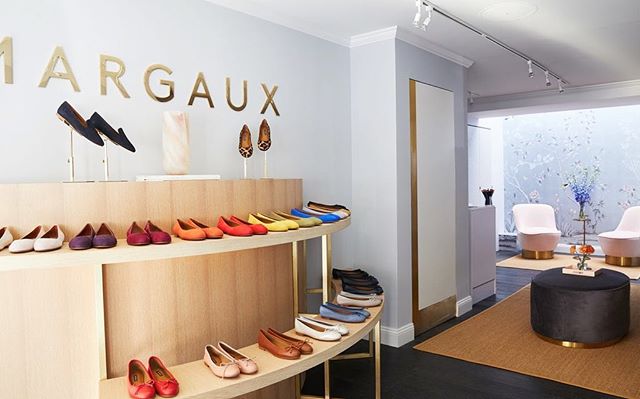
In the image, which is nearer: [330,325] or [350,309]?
[330,325]

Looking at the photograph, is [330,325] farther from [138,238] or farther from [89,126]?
[89,126]

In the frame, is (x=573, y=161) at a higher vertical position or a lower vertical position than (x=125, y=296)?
higher

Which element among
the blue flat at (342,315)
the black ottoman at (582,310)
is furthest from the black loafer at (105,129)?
the black ottoman at (582,310)

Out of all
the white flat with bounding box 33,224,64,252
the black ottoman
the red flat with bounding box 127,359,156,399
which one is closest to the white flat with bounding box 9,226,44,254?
the white flat with bounding box 33,224,64,252

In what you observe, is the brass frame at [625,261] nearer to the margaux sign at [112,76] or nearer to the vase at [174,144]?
the margaux sign at [112,76]

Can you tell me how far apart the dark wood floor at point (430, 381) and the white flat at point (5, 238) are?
2141 mm

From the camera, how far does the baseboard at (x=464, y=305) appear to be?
5.18 m

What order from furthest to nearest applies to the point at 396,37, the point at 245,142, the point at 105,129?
the point at 396,37
the point at 245,142
the point at 105,129

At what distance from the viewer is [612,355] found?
3906mm

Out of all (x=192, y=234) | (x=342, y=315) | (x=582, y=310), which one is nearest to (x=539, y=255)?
(x=582, y=310)

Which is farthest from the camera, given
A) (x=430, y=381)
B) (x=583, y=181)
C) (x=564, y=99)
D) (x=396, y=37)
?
(x=583, y=181)

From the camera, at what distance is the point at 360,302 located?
3.14 metres

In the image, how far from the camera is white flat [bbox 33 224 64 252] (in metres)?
1.81

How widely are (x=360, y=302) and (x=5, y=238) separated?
1.94 meters
